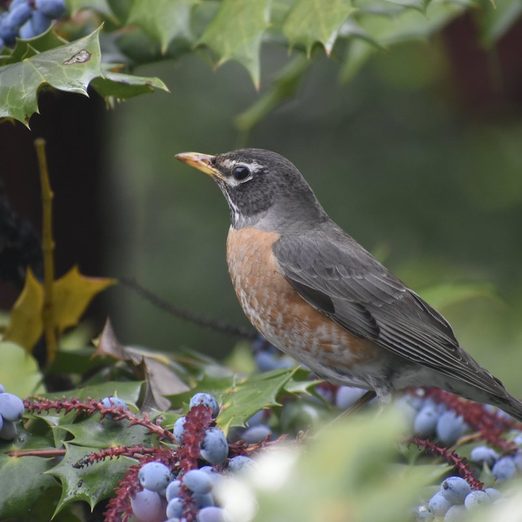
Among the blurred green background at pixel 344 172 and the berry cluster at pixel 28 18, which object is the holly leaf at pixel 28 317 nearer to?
the berry cluster at pixel 28 18

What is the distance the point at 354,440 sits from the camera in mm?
1000

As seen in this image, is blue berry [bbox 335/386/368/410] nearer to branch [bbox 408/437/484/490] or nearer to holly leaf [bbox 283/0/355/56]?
branch [bbox 408/437/484/490]

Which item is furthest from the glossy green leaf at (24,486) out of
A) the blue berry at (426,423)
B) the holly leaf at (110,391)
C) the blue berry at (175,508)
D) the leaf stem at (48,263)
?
the blue berry at (426,423)

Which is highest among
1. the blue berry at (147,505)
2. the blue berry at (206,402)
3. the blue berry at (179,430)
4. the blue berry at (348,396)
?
the blue berry at (179,430)

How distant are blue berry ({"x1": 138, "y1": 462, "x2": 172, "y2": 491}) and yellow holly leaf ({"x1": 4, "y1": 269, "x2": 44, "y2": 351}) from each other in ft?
3.21

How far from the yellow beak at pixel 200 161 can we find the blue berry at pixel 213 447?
1.53 meters

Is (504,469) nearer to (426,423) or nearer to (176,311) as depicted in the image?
(426,423)

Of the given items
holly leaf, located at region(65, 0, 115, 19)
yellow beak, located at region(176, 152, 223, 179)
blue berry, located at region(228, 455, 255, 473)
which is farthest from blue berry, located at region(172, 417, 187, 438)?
yellow beak, located at region(176, 152, 223, 179)

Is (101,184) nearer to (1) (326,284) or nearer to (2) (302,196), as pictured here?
(2) (302,196)

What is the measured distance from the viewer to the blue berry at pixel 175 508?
1.68 meters

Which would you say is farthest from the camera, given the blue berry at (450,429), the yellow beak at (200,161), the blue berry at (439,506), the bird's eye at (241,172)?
the bird's eye at (241,172)

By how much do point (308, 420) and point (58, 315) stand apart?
2.41ft

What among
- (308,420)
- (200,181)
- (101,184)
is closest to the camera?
(308,420)

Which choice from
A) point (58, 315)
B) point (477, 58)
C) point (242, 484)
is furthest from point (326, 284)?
point (477, 58)
